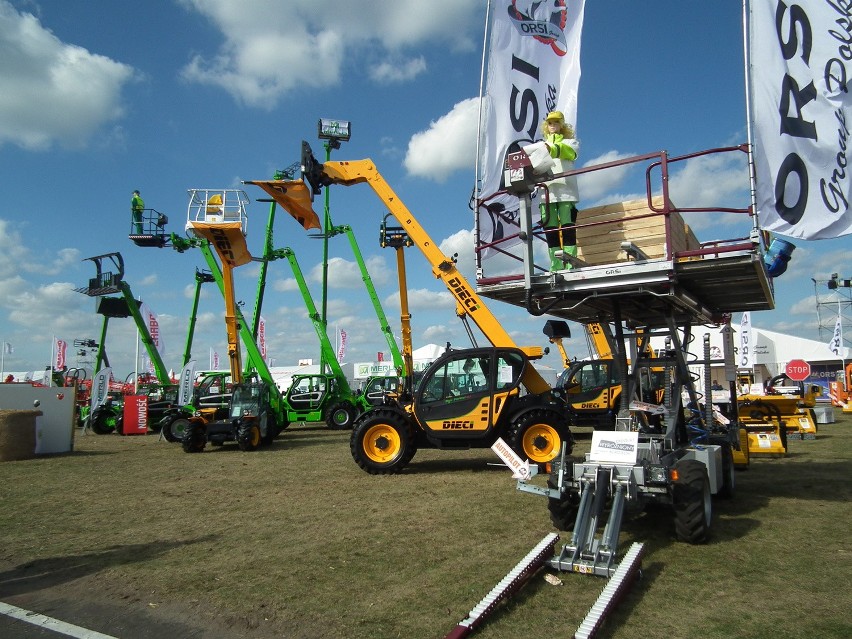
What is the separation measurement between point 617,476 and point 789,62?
398 cm

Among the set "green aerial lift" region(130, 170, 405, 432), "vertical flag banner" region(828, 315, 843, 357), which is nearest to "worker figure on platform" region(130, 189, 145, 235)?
"green aerial lift" region(130, 170, 405, 432)

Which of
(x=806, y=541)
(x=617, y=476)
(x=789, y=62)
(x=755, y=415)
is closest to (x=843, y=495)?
(x=806, y=541)

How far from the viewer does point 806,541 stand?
231 inches

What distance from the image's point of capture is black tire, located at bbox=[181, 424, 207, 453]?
14.8 metres

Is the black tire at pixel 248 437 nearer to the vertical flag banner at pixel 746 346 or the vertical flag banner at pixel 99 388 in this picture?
the vertical flag banner at pixel 99 388

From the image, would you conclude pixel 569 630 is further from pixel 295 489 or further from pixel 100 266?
pixel 100 266

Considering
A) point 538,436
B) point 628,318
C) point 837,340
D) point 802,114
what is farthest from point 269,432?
point 837,340

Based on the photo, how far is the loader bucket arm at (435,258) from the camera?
1130 centimetres

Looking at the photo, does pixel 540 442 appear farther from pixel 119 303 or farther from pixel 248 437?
pixel 119 303

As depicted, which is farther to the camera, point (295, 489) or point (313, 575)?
point (295, 489)

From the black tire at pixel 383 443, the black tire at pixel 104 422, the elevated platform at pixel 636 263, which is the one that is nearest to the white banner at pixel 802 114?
the elevated platform at pixel 636 263

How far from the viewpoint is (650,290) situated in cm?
588

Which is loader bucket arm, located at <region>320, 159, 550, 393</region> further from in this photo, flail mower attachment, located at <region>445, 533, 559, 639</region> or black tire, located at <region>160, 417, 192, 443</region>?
black tire, located at <region>160, 417, 192, 443</region>

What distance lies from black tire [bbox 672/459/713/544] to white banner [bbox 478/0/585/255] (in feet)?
10.8
